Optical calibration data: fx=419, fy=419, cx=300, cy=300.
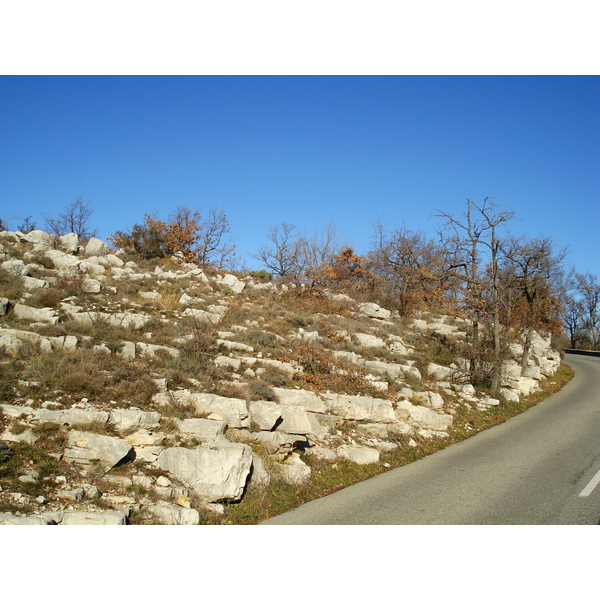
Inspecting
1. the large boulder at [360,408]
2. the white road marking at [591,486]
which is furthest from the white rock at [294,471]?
the white road marking at [591,486]

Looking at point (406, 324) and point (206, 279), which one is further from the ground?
point (206, 279)

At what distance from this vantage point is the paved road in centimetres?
661

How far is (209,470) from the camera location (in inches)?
270

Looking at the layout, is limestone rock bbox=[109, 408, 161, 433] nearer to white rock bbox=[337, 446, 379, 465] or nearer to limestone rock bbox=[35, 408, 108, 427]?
limestone rock bbox=[35, 408, 108, 427]

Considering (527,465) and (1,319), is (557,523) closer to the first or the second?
(527,465)

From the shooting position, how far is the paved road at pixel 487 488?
661 cm

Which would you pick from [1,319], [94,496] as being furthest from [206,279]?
[94,496]

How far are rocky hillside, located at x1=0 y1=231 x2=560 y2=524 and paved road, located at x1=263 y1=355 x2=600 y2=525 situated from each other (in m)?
1.01

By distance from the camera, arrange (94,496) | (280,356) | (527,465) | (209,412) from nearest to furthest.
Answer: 1. (94,496)
2. (209,412)
3. (527,465)
4. (280,356)

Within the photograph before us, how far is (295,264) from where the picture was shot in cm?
3356

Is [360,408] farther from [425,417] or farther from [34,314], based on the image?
[34,314]

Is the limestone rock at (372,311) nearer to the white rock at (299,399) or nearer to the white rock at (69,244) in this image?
the white rock at (299,399)

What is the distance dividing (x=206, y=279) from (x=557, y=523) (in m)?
18.0

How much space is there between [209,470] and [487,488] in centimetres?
511
